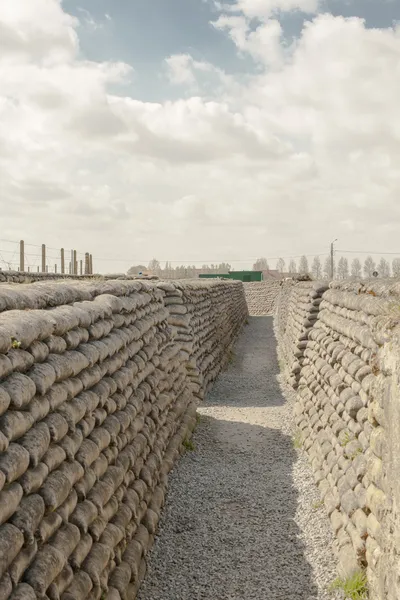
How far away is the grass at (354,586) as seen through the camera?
473cm

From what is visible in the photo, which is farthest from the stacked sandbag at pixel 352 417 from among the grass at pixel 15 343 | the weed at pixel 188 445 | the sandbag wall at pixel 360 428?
the grass at pixel 15 343

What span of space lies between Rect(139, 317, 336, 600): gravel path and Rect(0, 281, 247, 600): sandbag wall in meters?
0.32

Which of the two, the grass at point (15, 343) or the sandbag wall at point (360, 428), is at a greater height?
the grass at point (15, 343)

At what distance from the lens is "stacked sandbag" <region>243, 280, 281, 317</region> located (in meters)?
39.9

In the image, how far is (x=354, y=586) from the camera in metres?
4.81

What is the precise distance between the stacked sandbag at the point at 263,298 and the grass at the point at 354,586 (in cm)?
3459

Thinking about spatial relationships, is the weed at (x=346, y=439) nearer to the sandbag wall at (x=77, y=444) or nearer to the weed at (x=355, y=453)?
the weed at (x=355, y=453)

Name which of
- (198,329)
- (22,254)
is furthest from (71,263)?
(198,329)

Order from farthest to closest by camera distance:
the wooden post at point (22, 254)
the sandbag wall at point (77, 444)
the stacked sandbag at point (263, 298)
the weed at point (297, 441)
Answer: the stacked sandbag at point (263, 298)
the wooden post at point (22, 254)
the weed at point (297, 441)
the sandbag wall at point (77, 444)

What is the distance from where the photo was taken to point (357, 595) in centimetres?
472

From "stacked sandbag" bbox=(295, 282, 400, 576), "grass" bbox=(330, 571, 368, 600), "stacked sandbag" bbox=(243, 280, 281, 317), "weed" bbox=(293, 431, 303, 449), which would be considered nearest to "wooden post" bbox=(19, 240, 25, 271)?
"stacked sandbag" bbox=(295, 282, 400, 576)

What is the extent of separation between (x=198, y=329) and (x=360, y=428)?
7148 mm

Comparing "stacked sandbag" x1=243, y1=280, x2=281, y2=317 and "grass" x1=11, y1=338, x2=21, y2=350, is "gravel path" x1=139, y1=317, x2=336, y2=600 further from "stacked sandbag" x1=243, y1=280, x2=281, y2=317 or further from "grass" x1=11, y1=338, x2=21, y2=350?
"stacked sandbag" x1=243, y1=280, x2=281, y2=317

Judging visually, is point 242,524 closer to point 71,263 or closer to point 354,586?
point 354,586
